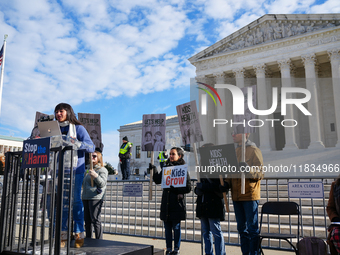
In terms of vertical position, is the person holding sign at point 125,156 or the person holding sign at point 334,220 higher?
the person holding sign at point 125,156

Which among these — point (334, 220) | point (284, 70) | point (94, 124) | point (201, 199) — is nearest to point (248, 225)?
point (201, 199)

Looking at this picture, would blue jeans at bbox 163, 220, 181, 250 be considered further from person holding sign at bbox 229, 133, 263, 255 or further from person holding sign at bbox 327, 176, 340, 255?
person holding sign at bbox 327, 176, 340, 255

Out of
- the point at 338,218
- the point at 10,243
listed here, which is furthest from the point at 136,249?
the point at 338,218

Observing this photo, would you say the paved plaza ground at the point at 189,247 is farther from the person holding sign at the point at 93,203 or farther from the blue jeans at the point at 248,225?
the person holding sign at the point at 93,203

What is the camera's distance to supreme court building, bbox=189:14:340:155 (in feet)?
71.8

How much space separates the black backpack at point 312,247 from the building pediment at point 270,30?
22.7 meters

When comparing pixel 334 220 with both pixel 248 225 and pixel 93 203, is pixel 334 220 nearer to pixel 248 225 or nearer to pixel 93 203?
pixel 248 225

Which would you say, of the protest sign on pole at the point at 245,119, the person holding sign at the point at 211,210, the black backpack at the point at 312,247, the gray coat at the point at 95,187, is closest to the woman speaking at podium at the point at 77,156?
the gray coat at the point at 95,187

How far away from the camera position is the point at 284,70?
23375 millimetres

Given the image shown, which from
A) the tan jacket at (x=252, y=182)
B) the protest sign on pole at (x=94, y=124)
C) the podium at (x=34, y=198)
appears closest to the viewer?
the podium at (x=34, y=198)

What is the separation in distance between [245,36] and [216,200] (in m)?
23.9

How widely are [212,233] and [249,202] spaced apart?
2.37ft

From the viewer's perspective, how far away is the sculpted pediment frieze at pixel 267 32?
74.2 feet

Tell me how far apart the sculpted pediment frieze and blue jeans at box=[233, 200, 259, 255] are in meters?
22.4
